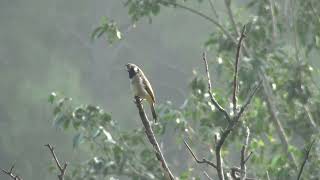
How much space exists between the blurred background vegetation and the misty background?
1.6 inches

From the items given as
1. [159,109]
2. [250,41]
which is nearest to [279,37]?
[250,41]

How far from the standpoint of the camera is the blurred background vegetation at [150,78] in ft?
29.0

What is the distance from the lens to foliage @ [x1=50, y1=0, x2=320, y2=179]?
8.69 m

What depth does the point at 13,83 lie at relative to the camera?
2394cm

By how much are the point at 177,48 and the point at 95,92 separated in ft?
8.83

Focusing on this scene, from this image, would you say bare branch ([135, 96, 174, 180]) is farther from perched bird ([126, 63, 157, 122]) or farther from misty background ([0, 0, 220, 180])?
misty background ([0, 0, 220, 180])

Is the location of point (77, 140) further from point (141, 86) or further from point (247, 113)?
point (247, 113)

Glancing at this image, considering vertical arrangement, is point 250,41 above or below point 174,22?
below

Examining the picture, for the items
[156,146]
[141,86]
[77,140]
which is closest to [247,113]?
[77,140]

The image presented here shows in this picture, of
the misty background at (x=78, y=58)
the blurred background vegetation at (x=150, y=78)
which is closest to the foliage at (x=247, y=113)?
the blurred background vegetation at (x=150, y=78)

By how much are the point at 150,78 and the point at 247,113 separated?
15.6 m

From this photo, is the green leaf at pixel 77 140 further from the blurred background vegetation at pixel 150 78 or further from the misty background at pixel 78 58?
the misty background at pixel 78 58

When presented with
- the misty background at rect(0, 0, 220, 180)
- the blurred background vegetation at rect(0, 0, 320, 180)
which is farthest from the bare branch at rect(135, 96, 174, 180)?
the misty background at rect(0, 0, 220, 180)

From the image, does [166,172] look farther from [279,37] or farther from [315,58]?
[315,58]
